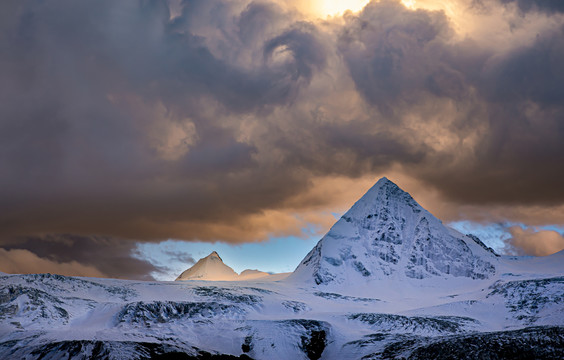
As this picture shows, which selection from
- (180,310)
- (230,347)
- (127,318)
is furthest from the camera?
(180,310)

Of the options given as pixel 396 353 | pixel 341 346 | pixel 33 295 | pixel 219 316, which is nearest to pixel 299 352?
pixel 341 346

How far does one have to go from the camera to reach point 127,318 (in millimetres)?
177375

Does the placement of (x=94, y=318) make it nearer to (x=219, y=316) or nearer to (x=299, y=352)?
(x=219, y=316)

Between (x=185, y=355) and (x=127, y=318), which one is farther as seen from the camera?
(x=127, y=318)

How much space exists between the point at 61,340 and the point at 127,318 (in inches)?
2276

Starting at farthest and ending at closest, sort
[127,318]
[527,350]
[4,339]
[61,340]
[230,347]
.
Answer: [127,318], [230,347], [4,339], [61,340], [527,350]

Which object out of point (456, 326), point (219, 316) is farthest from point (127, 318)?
point (456, 326)

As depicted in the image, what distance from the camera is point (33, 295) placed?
643 ft

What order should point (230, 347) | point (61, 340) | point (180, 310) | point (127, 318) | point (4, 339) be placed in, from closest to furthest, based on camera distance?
point (61, 340), point (4, 339), point (230, 347), point (127, 318), point (180, 310)

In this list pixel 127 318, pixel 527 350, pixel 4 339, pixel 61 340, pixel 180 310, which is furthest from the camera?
pixel 180 310

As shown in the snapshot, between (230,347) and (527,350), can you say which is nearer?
(527,350)

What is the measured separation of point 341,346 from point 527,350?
186 feet

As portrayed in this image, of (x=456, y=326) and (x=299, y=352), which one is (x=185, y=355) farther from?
(x=456, y=326)

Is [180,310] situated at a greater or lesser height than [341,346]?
greater
